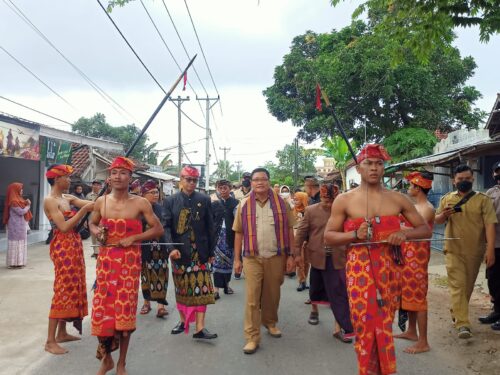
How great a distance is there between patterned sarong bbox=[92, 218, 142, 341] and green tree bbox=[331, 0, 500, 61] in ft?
10.7

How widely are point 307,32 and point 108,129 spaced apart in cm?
2398

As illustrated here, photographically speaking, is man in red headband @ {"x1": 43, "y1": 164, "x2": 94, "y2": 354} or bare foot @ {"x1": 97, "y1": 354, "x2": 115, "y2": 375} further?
man in red headband @ {"x1": 43, "y1": 164, "x2": 94, "y2": 354}

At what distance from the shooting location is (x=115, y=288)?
3.92 meters

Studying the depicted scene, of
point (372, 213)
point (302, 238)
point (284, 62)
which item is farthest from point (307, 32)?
point (372, 213)

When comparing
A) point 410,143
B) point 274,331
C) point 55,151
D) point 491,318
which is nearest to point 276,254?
point 274,331

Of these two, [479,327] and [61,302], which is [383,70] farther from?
[61,302]

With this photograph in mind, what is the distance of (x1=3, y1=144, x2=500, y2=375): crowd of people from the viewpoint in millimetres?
3367

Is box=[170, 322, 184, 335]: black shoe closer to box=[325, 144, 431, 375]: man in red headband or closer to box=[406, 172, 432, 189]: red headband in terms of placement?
box=[325, 144, 431, 375]: man in red headband

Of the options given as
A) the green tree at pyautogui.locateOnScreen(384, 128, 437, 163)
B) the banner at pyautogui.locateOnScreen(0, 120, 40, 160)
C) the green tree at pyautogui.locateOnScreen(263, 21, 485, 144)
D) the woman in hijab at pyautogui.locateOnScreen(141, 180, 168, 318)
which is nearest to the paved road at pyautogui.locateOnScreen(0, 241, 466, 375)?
the woman in hijab at pyautogui.locateOnScreen(141, 180, 168, 318)

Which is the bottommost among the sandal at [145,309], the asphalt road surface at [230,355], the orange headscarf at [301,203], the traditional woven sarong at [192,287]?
the asphalt road surface at [230,355]

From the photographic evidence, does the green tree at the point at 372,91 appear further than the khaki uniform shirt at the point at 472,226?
Yes

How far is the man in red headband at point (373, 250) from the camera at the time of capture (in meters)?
3.25

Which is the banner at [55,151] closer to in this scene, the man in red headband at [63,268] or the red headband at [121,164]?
the man in red headband at [63,268]

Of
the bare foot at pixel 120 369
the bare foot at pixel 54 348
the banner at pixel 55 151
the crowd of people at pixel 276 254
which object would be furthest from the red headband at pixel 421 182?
the banner at pixel 55 151
